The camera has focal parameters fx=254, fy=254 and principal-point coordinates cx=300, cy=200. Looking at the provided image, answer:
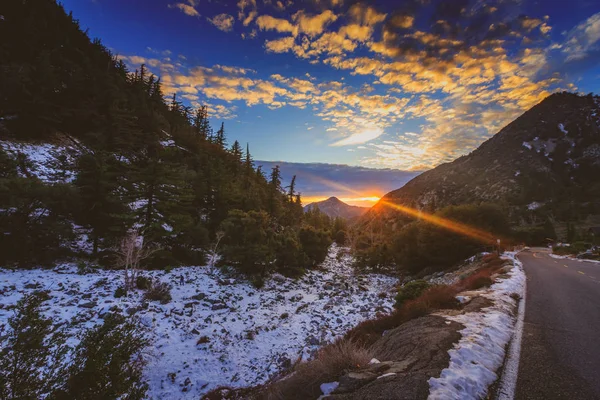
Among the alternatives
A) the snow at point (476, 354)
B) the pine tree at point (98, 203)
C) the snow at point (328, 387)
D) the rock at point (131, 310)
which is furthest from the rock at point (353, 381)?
the pine tree at point (98, 203)

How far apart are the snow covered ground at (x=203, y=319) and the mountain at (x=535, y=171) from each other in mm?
104688

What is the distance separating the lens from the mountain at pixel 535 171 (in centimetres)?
11032

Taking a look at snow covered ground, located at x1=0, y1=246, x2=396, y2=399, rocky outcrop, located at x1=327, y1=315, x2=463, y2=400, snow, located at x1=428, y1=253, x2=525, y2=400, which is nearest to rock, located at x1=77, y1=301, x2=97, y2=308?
snow covered ground, located at x1=0, y1=246, x2=396, y2=399

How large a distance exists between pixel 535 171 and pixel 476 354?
178 m

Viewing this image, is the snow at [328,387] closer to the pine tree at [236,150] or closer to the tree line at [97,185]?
the tree line at [97,185]

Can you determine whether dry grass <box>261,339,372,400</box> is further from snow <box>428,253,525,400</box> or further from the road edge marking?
the road edge marking

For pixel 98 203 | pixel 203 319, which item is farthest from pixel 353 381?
pixel 98 203

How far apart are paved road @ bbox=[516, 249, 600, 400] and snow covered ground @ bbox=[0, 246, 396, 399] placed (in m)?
8.28

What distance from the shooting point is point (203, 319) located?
524 inches

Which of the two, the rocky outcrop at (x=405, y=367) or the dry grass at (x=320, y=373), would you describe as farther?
the dry grass at (x=320, y=373)

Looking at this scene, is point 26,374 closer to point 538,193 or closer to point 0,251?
point 0,251

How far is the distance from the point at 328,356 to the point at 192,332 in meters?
9.04

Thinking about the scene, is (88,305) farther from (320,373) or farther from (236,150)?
(236,150)

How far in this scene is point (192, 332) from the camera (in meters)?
11.9
